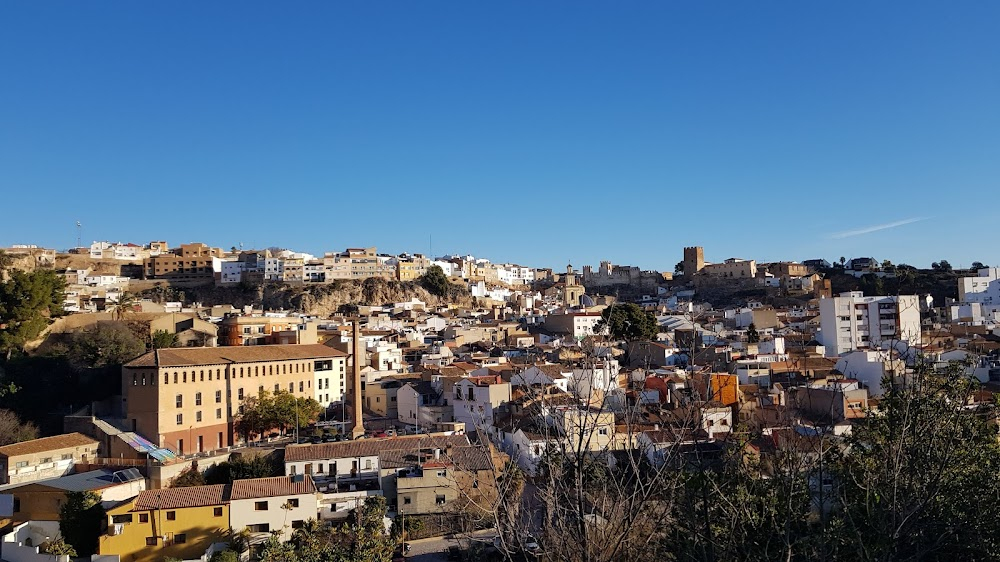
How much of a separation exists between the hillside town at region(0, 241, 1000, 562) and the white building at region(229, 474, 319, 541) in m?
0.05

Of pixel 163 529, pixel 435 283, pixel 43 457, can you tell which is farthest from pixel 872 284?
pixel 43 457

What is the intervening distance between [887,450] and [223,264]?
56.4 meters

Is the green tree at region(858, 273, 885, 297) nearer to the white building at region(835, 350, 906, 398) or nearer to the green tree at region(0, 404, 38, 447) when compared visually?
the white building at region(835, 350, 906, 398)

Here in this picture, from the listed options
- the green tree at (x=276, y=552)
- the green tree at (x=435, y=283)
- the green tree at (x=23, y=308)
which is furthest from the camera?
the green tree at (x=435, y=283)

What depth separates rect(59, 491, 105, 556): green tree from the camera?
16469 mm

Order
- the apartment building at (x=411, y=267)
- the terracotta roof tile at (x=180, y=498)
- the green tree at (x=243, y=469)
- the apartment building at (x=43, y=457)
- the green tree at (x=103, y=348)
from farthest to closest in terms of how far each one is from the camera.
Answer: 1. the apartment building at (x=411, y=267)
2. the green tree at (x=103, y=348)
3. the apartment building at (x=43, y=457)
4. the green tree at (x=243, y=469)
5. the terracotta roof tile at (x=180, y=498)

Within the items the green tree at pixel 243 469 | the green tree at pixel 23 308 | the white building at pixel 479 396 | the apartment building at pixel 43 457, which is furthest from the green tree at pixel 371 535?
the green tree at pixel 23 308

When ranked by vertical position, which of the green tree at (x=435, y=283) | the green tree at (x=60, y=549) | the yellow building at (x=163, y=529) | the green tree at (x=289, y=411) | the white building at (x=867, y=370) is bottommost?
the green tree at (x=60, y=549)

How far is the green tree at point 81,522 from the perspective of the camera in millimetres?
16469

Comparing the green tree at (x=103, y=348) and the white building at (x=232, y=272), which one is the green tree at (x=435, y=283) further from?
the green tree at (x=103, y=348)

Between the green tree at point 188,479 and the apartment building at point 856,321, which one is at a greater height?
the apartment building at point 856,321

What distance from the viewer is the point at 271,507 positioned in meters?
16.3

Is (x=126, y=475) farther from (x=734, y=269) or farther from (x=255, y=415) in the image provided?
(x=734, y=269)

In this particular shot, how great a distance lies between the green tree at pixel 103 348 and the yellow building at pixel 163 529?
11790 mm
